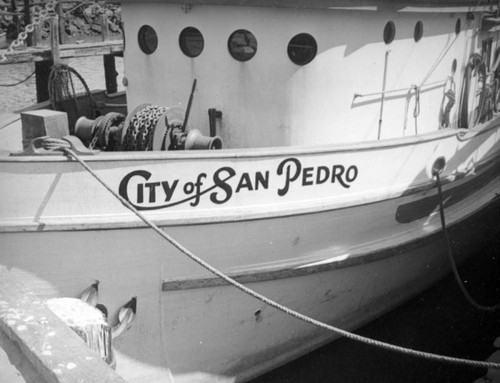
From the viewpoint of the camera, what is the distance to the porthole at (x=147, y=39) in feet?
19.5

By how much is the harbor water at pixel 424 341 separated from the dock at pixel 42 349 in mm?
3256

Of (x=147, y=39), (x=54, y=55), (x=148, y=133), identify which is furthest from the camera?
(x=54, y=55)

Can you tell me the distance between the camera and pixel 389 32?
227 inches

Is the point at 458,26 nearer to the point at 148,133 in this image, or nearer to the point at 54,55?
the point at 148,133

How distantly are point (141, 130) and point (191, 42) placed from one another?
1.17 metres

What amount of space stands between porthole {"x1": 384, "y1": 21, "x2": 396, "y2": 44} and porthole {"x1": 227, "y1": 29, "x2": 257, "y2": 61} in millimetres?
1331

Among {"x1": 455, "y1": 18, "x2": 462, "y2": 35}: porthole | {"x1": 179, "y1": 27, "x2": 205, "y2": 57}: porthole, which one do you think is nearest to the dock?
{"x1": 179, "y1": 27, "x2": 205, "y2": 57}: porthole

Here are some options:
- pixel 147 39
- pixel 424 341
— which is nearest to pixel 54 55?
pixel 147 39

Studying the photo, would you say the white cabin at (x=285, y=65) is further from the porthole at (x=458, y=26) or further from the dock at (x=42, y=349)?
the dock at (x=42, y=349)

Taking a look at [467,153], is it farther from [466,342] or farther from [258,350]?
[258,350]

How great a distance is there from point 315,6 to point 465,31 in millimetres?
2721

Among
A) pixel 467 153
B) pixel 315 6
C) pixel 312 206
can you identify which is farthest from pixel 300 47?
pixel 467 153

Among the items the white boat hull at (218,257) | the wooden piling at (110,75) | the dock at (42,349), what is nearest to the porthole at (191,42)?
the white boat hull at (218,257)

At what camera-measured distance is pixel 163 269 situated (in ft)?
15.6
